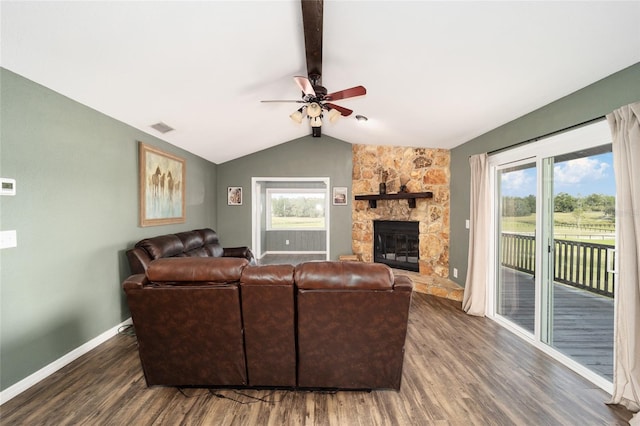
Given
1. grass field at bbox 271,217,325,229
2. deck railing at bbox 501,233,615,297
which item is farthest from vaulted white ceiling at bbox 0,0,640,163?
grass field at bbox 271,217,325,229

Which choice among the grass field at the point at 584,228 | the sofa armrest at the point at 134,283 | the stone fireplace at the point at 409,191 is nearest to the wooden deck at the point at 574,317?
the grass field at the point at 584,228

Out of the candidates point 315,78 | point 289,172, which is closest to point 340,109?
point 315,78

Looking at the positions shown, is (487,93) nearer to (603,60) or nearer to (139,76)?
(603,60)

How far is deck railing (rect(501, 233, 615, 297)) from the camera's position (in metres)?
2.40

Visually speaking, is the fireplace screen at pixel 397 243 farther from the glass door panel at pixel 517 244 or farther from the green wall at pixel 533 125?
the glass door panel at pixel 517 244

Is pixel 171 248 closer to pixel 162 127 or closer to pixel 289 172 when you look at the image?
pixel 162 127

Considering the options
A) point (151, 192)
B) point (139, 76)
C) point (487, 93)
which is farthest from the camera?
point (151, 192)

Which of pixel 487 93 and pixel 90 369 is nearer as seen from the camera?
pixel 90 369

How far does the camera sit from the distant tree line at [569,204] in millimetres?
2205

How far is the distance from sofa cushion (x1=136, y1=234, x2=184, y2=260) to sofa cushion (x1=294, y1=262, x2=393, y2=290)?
207 centimetres

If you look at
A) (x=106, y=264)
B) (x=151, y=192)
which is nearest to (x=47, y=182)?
(x=106, y=264)

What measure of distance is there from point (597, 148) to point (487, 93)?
0.98 meters

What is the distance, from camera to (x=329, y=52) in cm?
246

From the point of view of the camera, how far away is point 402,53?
7.38 feet
